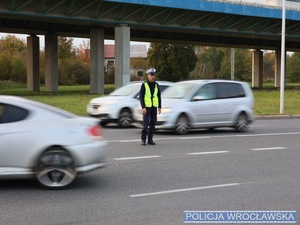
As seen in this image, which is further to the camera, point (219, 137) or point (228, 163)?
point (219, 137)

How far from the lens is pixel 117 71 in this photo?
40062 millimetres

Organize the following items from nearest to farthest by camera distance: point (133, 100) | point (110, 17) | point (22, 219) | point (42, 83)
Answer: point (22, 219) → point (133, 100) → point (110, 17) → point (42, 83)

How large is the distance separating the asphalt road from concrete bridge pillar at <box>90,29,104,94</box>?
3067 centimetres

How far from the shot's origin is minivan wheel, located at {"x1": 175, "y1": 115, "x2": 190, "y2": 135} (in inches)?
564

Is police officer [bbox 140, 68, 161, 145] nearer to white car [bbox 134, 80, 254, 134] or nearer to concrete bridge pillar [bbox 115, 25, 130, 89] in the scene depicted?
white car [bbox 134, 80, 254, 134]

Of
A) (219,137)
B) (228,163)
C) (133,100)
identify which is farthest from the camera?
(133,100)

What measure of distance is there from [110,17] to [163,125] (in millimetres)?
26123


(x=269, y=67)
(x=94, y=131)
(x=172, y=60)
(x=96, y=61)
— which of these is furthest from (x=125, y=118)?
(x=269, y=67)

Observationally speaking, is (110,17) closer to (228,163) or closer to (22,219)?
(228,163)

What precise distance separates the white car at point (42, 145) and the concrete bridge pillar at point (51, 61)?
1725 inches

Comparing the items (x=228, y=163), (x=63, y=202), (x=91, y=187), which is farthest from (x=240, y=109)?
(x=63, y=202)

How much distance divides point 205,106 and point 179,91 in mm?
1014

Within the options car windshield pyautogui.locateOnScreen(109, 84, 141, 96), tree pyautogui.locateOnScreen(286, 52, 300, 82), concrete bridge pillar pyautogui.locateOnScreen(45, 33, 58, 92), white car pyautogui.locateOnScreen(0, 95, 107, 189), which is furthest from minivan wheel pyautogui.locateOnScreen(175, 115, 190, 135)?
tree pyautogui.locateOnScreen(286, 52, 300, 82)

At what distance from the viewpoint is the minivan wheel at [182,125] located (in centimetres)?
1433
